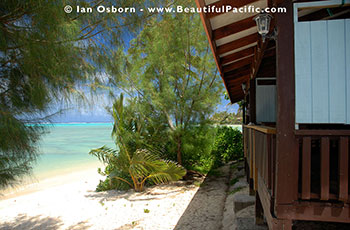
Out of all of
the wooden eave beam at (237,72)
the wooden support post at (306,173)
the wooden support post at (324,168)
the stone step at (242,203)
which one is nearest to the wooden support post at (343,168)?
the wooden support post at (324,168)

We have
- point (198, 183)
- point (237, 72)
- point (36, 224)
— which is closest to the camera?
point (36, 224)

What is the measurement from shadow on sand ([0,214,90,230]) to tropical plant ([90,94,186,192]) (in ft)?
7.56

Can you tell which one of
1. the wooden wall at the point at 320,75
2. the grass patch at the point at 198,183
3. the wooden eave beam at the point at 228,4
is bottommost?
the grass patch at the point at 198,183

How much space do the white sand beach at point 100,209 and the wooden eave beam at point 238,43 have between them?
151 inches

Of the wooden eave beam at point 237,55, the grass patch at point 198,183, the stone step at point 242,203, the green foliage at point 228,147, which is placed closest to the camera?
the stone step at point 242,203

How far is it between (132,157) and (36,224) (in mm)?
3293

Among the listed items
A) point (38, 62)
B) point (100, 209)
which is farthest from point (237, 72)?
point (100, 209)

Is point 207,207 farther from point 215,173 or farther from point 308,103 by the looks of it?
point 308,103

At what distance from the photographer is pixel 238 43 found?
14.4 feet

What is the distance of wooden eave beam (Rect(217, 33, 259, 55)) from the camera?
167 inches

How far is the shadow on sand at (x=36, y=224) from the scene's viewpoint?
231 inches

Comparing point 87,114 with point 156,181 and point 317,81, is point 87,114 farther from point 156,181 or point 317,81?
point 156,181

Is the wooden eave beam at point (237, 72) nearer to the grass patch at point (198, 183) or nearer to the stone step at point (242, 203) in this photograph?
the stone step at point (242, 203)

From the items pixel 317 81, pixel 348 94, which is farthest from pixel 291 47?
pixel 348 94
